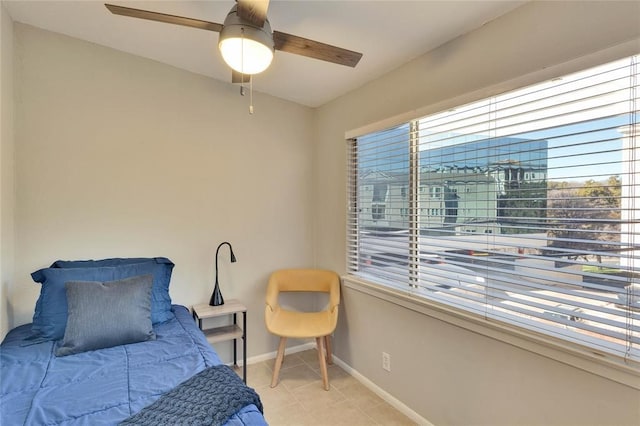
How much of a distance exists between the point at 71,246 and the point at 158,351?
1158 millimetres

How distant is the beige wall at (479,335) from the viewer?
4.32 feet

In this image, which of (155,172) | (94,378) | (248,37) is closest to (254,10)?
(248,37)

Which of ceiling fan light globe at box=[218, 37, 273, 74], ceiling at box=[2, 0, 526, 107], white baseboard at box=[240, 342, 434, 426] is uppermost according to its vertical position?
ceiling at box=[2, 0, 526, 107]

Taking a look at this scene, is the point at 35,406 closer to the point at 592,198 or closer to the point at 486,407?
the point at 486,407

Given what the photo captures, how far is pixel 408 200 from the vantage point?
228cm

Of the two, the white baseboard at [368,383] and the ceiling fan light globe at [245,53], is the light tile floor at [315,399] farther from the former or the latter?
the ceiling fan light globe at [245,53]

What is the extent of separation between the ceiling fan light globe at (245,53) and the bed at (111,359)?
1444 millimetres

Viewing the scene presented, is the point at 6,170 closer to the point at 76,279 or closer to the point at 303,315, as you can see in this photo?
the point at 76,279

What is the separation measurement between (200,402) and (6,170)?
6.25 ft

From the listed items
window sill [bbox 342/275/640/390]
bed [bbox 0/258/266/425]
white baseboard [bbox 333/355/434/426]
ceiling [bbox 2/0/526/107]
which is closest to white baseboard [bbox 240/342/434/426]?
white baseboard [bbox 333/355/434/426]

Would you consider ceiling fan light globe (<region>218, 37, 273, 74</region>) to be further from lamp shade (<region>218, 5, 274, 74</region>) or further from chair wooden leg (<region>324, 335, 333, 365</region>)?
chair wooden leg (<region>324, 335, 333, 365</region>)

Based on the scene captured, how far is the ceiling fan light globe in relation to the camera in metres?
1.44

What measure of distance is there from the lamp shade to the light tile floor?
221 centimetres

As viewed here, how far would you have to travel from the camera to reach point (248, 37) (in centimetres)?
141
